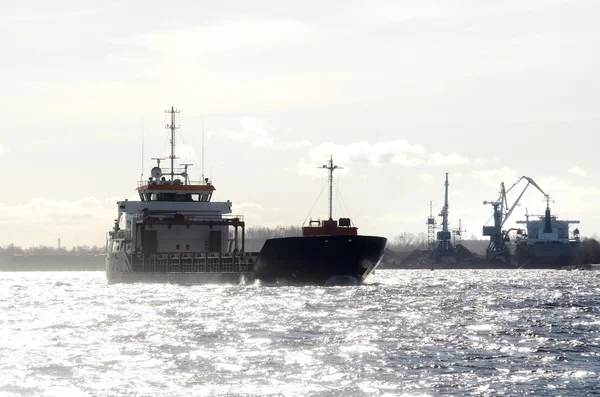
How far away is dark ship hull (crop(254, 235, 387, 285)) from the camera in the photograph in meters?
71.9

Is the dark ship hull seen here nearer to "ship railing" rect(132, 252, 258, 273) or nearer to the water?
"ship railing" rect(132, 252, 258, 273)

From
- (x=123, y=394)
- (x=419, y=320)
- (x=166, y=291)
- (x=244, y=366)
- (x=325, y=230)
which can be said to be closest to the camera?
(x=123, y=394)

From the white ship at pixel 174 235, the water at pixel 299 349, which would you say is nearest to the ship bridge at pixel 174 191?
the white ship at pixel 174 235

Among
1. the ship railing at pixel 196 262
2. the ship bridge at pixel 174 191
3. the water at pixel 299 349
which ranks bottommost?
the water at pixel 299 349

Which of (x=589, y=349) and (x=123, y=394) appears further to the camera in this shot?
(x=589, y=349)

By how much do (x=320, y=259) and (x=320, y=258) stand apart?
99 millimetres

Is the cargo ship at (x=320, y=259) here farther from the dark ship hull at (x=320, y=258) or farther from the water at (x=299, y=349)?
the water at (x=299, y=349)

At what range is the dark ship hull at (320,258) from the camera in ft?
236

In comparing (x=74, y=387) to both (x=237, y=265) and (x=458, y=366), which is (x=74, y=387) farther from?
(x=237, y=265)

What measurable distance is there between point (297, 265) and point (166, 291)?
9.73 m

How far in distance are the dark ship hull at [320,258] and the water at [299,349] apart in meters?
16.4

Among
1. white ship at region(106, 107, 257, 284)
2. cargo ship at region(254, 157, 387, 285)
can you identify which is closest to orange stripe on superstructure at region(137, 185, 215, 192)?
white ship at region(106, 107, 257, 284)

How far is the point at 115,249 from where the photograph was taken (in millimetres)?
100438

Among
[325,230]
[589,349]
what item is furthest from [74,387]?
[325,230]
